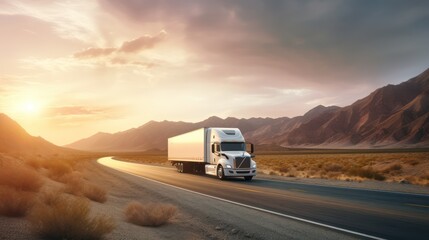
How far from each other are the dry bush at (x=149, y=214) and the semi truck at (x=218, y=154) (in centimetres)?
1735

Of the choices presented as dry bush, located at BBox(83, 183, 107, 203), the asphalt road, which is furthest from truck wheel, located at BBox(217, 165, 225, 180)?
dry bush, located at BBox(83, 183, 107, 203)

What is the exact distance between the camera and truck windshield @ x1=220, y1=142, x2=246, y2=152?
3189 centimetres

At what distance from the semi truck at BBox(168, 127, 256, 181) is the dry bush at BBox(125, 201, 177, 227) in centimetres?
1735

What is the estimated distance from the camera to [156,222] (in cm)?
1156

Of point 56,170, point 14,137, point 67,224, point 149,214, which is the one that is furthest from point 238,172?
point 14,137

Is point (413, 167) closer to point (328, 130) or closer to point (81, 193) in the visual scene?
point (81, 193)

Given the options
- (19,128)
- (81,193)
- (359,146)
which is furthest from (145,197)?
(19,128)

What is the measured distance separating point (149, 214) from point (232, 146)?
67.3 ft

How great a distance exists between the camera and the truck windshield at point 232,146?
31.9 m

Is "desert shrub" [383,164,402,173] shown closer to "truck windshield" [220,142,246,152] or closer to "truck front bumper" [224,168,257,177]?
"truck windshield" [220,142,246,152]

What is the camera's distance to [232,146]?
105 ft

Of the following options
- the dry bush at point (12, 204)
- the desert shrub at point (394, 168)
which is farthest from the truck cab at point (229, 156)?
the dry bush at point (12, 204)

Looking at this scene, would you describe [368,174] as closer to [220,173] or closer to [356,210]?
[220,173]

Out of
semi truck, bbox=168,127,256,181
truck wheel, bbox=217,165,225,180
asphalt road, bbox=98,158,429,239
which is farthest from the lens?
truck wheel, bbox=217,165,225,180
